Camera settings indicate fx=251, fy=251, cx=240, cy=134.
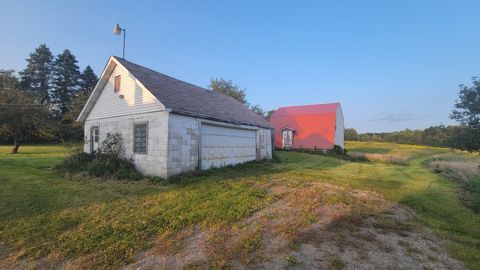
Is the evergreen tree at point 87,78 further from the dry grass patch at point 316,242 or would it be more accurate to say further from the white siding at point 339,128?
the dry grass patch at point 316,242

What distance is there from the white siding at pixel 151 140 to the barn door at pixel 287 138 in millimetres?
22459

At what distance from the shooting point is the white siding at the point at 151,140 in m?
Result: 10.4

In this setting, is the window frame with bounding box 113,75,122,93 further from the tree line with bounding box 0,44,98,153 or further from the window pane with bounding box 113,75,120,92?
the tree line with bounding box 0,44,98,153

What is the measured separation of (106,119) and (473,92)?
863 inches

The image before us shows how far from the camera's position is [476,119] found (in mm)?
15266

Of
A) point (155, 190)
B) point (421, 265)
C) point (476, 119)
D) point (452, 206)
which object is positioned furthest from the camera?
point (476, 119)

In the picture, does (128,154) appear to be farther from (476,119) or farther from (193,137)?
(476,119)

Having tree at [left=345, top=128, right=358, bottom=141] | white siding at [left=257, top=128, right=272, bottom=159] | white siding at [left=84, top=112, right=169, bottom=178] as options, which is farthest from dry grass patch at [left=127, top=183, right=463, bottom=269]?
tree at [left=345, top=128, right=358, bottom=141]

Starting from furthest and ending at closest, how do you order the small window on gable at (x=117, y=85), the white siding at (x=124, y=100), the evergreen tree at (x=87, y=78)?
the evergreen tree at (x=87, y=78) → the small window on gable at (x=117, y=85) → the white siding at (x=124, y=100)

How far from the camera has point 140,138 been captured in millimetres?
11562

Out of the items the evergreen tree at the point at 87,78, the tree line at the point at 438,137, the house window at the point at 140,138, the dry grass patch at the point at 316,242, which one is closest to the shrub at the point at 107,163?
the house window at the point at 140,138

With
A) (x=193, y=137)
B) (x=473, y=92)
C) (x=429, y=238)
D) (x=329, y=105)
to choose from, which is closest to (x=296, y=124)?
(x=329, y=105)

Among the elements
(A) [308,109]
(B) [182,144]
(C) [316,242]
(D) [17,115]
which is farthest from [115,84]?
(A) [308,109]

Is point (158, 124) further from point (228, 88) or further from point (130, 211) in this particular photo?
point (228, 88)
